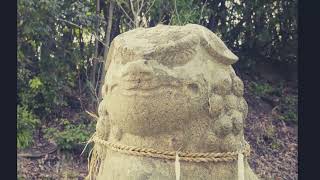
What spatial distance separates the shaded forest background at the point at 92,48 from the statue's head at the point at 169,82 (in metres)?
2.69

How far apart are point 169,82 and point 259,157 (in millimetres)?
4137

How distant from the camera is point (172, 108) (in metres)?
2.18

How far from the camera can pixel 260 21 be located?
734 centimetres

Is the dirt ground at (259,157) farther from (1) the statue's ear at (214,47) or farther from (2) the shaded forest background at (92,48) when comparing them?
(1) the statue's ear at (214,47)

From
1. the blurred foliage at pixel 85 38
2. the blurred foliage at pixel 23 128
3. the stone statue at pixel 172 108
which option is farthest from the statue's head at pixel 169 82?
the blurred foliage at pixel 85 38

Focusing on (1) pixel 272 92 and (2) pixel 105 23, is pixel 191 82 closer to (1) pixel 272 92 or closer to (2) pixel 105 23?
(2) pixel 105 23

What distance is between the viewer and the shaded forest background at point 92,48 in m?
5.52

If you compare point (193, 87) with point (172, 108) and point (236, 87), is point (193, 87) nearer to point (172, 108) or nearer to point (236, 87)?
point (172, 108)

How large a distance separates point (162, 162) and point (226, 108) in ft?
1.17

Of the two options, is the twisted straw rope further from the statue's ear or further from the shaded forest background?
the shaded forest background

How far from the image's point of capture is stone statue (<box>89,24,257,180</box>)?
2.19m

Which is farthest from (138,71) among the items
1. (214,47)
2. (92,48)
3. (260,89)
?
(260,89)

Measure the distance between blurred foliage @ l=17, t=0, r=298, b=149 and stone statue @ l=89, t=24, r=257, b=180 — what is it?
272 centimetres

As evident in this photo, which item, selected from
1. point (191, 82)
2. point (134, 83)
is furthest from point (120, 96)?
point (191, 82)
